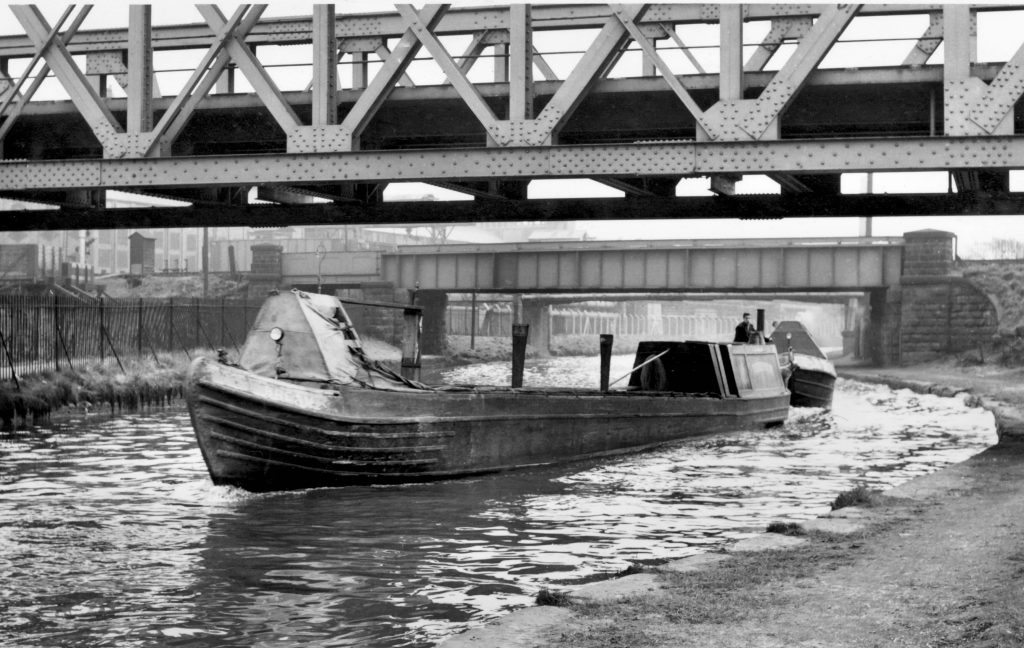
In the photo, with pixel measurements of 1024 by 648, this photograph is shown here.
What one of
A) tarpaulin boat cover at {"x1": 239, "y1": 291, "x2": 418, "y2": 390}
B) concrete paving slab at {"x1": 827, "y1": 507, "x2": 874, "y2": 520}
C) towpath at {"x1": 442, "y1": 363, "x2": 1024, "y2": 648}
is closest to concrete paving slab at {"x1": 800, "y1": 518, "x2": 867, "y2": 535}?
towpath at {"x1": 442, "y1": 363, "x2": 1024, "y2": 648}

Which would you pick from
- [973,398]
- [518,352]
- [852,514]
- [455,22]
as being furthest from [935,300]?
[852,514]

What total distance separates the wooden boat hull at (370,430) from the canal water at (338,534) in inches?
12.3

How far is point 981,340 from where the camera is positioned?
50.2 metres

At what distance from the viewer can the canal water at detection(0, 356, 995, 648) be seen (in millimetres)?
8344

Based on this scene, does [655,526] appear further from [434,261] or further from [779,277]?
[434,261]

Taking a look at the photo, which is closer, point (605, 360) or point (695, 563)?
point (695, 563)

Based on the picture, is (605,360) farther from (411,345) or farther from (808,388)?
(808,388)

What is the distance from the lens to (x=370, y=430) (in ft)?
50.2

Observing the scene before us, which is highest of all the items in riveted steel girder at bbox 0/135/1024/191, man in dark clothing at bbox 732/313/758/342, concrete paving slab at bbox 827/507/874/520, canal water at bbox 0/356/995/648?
riveted steel girder at bbox 0/135/1024/191

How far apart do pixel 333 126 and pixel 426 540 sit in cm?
768

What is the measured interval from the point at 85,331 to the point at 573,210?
1786cm

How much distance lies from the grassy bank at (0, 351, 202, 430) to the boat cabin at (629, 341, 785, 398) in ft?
32.4

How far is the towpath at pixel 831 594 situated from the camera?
636 cm

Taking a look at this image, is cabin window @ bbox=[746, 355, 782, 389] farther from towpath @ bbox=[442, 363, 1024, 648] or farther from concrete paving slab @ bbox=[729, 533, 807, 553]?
concrete paving slab @ bbox=[729, 533, 807, 553]
